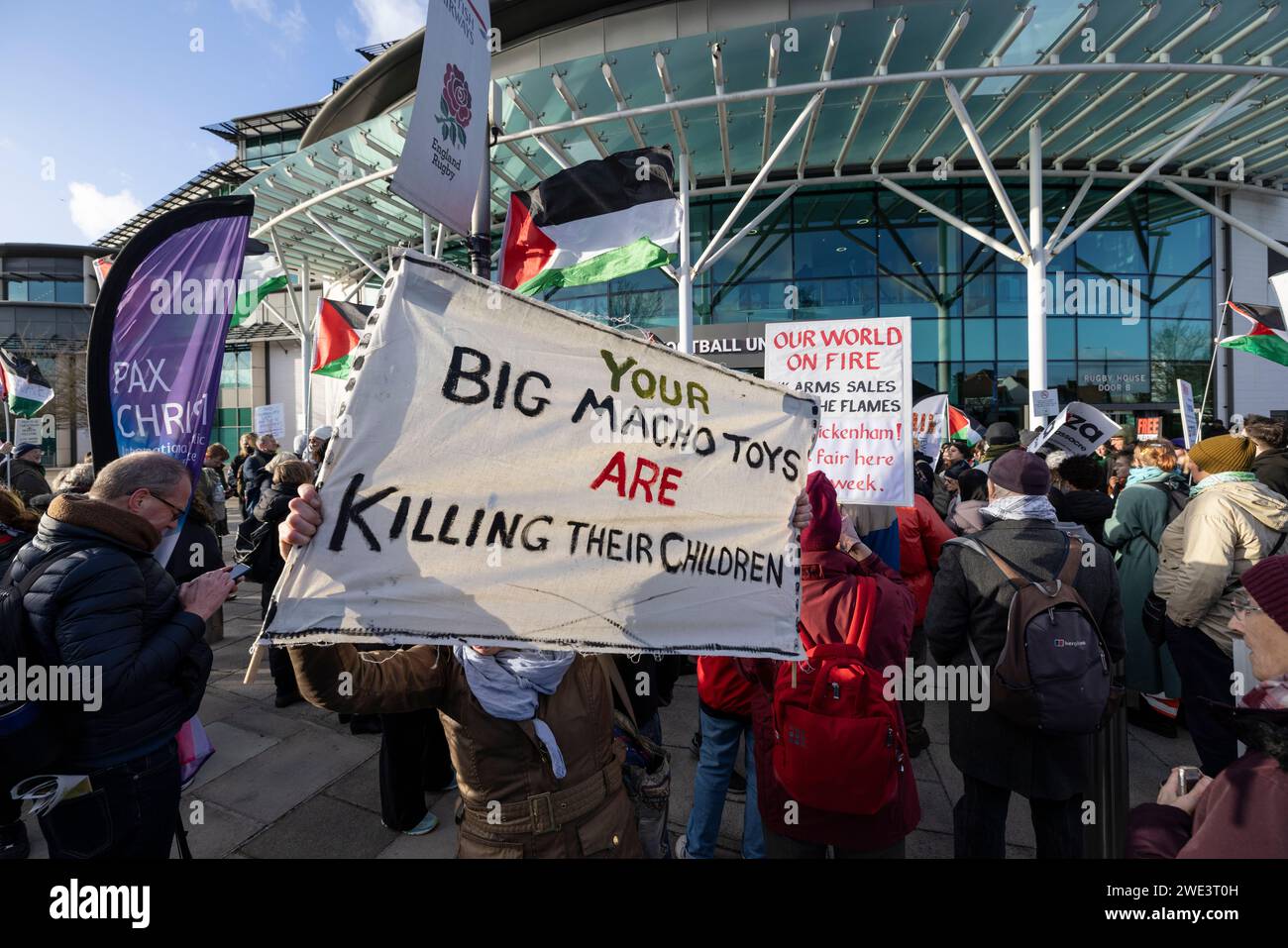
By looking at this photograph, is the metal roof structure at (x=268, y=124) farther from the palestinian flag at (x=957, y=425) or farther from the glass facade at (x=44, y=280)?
the palestinian flag at (x=957, y=425)

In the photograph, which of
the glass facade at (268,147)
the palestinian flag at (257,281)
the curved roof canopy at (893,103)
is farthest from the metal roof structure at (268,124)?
the palestinian flag at (257,281)

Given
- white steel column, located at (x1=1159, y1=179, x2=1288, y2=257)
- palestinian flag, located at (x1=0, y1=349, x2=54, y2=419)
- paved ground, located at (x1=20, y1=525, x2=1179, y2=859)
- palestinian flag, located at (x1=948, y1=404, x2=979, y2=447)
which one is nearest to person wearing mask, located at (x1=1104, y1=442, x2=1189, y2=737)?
paved ground, located at (x1=20, y1=525, x2=1179, y2=859)

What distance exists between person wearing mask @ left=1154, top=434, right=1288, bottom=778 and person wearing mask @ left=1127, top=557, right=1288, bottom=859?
1949 mm

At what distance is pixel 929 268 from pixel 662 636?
18.3 meters

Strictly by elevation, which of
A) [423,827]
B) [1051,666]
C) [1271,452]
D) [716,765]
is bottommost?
[423,827]

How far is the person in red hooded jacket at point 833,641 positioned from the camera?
224 cm

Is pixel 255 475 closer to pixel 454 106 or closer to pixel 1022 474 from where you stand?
pixel 454 106

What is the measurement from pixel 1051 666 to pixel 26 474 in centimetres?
898

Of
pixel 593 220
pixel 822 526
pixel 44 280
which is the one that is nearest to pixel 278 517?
pixel 593 220

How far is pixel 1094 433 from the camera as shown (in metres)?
5.38

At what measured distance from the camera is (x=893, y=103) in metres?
12.6

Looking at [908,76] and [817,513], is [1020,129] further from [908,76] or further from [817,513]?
[817,513]
